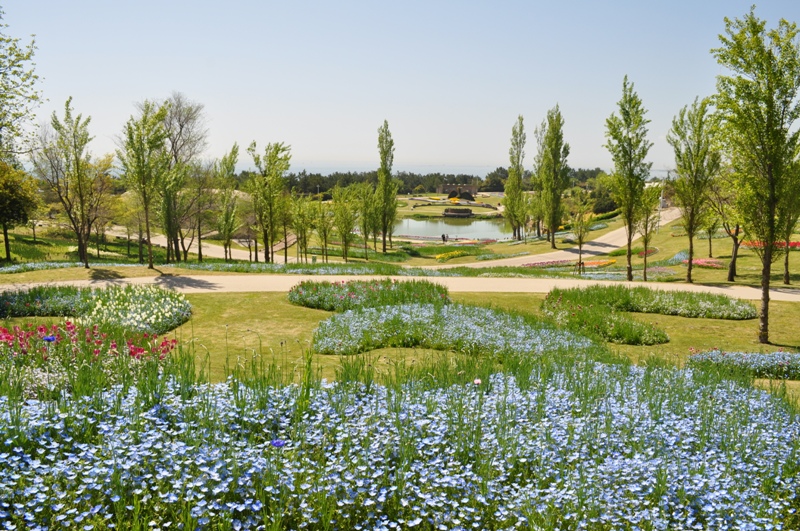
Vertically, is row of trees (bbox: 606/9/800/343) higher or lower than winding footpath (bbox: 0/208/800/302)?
higher

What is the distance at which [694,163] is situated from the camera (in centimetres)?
2458

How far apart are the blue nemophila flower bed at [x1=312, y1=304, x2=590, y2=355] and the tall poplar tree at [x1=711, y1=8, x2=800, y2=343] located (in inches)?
268

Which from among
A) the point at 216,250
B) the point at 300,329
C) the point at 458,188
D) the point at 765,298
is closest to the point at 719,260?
the point at 765,298

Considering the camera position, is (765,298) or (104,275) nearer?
(765,298)

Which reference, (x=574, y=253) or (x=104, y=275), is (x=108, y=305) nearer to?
(x=104, y=275)

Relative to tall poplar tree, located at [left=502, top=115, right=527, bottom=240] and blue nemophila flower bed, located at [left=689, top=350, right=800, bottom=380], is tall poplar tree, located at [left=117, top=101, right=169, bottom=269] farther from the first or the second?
tall poplar tree, located at [left=502, top=115, right=527, bottom=240]

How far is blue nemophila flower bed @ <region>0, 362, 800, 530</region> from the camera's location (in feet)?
15.4

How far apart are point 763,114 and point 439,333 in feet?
34.4

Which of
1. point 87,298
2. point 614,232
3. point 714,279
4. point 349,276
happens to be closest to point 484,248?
point 614,232

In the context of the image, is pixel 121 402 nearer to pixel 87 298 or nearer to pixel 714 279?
pixel 87 298

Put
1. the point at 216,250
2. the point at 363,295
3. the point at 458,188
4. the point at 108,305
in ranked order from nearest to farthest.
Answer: the point at 108,305 → the point at 363,295 → the point at 216,250 → the point at 458,188

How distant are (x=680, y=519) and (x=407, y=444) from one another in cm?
265

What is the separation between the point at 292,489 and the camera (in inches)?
189

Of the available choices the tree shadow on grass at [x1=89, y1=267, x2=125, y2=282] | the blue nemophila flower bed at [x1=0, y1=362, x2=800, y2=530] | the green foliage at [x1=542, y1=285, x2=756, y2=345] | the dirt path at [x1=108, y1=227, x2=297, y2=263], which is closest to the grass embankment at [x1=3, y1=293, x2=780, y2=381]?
the green foliage at [x1=542, y1=285, x2=756, y2=345]
